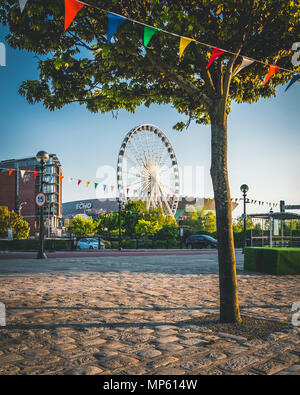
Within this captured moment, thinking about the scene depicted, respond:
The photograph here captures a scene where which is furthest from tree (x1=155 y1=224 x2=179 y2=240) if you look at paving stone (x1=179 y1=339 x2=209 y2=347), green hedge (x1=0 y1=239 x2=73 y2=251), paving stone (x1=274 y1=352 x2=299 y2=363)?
A: paving stone (x1=274 y1=352 x2=299 y2=363)

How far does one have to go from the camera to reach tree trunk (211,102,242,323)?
15.7ft

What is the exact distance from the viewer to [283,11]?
536cm

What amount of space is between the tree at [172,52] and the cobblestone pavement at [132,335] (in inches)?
37.6

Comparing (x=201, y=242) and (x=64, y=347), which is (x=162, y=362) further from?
(x=201, y=242)

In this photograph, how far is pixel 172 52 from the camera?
5.57 metres

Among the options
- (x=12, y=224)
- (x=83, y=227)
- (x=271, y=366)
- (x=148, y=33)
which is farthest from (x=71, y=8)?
(x=83, y=227)

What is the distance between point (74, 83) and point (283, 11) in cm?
372

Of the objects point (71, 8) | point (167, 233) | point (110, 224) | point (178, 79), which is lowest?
point (167, 233)

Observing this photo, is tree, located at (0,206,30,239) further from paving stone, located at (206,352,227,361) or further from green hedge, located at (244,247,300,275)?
paving stone, located at (206,352,227,361)

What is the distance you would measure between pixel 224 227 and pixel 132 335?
6.33ft

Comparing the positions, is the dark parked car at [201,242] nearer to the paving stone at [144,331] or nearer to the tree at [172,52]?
the tree at [172,52]

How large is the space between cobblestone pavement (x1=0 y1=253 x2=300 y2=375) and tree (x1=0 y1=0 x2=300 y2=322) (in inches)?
37.6
